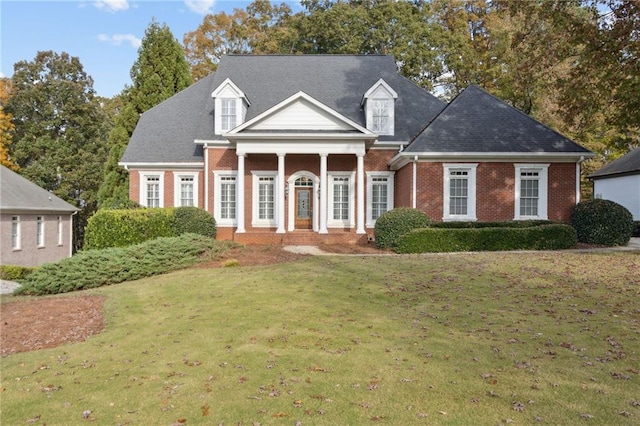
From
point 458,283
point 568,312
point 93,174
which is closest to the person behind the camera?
point 568,312

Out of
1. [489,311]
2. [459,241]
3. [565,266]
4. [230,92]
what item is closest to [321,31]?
[230,92]

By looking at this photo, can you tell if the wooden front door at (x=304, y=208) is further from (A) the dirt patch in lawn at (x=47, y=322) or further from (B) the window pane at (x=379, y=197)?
(A) the dirt patch in lawn at (x=47, y=322)

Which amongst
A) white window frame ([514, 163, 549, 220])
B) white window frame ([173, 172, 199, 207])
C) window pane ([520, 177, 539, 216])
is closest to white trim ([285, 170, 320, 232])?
white window frame ([173, 172, 199, 207])

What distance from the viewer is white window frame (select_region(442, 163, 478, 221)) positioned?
63.5 feet

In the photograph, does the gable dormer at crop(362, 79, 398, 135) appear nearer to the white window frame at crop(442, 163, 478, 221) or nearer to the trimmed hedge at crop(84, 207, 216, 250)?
the white window frame at crop(442, 163, 478, 221)

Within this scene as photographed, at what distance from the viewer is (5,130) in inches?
1474

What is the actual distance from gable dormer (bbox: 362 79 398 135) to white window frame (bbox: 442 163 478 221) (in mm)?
4367

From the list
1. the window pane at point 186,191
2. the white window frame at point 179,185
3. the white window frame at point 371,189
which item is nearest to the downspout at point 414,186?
the white window frame at point 371,189

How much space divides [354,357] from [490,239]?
1210cm

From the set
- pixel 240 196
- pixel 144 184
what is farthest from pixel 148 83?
pixel 240 196

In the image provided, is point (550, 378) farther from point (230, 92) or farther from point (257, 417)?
point (230, 92)

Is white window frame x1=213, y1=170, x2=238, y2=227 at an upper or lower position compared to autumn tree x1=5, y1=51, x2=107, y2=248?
lower

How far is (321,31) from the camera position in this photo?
3622 centimetres

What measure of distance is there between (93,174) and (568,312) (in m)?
40.3
